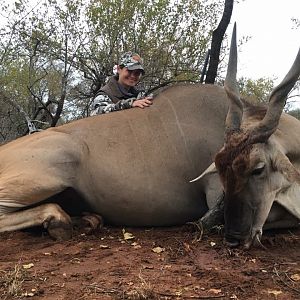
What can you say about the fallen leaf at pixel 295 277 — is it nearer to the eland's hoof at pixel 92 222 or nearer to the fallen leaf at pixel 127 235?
the fallen leaf at pixel 127 235

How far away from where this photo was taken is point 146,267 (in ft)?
8.74

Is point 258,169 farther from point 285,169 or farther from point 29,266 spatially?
point 29,266

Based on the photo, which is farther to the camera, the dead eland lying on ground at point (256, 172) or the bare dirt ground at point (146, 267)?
the dead eland lying on ground at point (256, 172)

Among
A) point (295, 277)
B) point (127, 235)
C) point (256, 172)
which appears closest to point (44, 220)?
point (127, 235)

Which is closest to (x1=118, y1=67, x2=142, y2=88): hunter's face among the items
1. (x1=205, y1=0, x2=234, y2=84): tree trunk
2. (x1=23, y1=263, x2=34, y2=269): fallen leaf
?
(x1=23, y1=263, x2=34, y2=269): fallen leaf

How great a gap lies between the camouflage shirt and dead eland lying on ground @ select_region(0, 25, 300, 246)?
49 centimetres

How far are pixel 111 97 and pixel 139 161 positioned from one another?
125 centimetres

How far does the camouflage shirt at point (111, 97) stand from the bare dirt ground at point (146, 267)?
1.38 m

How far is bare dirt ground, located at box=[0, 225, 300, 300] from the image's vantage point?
7.41 feet

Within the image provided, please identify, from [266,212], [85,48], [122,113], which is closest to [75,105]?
[85,48]

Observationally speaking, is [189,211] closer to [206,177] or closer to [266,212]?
[206,177]

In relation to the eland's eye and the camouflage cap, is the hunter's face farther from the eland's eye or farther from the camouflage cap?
the eland's eye

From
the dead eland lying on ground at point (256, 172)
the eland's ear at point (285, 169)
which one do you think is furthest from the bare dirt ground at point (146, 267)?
the eland's ear at point (285, 169)

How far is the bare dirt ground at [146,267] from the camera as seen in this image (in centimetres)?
226
